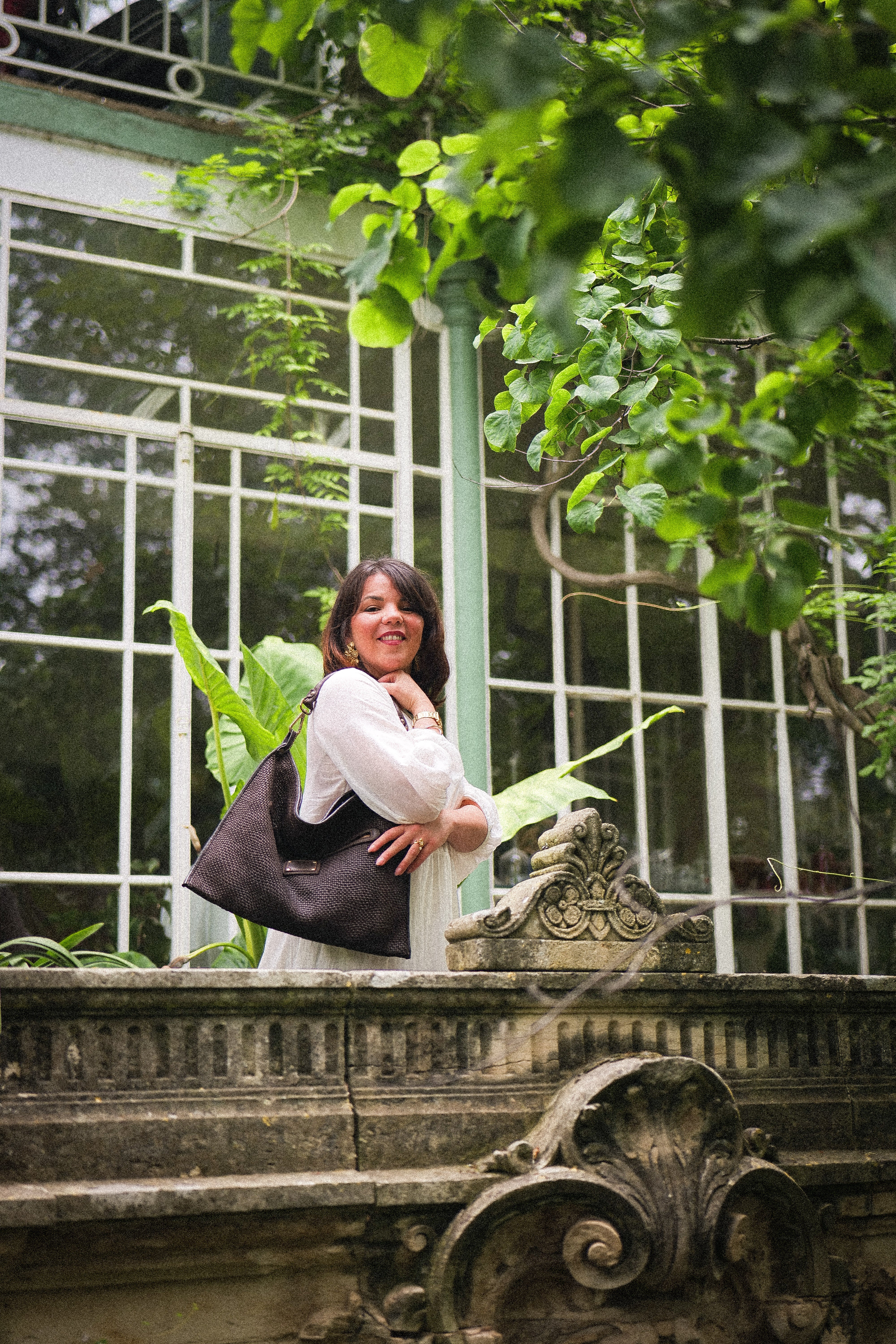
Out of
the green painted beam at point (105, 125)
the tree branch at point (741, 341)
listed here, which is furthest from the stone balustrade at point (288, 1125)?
the green painted beam at point (105, 125)

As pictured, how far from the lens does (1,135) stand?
5.18 metres

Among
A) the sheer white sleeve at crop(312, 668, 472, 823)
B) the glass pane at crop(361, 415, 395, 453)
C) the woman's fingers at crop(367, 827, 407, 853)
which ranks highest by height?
the glass pane at crop(361, 415, 395, 453)

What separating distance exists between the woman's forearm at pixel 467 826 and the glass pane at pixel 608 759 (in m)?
2.75

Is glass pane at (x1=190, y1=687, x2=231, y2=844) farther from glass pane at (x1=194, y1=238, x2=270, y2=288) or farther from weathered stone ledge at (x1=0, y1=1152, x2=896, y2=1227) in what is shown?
weathered stone ledge at (x1=0, y1=1152, x2=896, y2=1227)

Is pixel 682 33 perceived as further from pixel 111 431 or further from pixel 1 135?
pixel 1 135

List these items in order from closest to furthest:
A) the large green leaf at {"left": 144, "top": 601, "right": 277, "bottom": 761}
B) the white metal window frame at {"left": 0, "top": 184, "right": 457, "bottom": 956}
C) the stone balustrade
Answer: the stone balustrade
the large green leaf at {"left": 144, "top": 601, "right": 277, "bottom": 761}
the white metal window frame at {"left": 0, "top": 184, "right": 457, "bottom": 956}

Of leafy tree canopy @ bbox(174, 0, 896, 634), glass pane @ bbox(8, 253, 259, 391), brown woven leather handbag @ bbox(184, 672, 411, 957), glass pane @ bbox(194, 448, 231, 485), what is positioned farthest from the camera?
glass pane @ bbox(194, 448, 231, 485)

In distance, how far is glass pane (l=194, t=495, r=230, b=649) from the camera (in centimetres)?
529

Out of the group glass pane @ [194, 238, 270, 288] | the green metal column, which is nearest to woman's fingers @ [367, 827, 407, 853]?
the green metal column

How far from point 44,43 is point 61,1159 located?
4.71 meters

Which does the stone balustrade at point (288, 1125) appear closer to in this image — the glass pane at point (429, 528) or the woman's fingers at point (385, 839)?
the woman's fingers at point (385, 839)

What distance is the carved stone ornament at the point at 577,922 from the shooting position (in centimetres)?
281

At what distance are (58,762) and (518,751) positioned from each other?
1.93 metres

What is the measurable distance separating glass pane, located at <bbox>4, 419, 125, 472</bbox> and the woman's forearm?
2.78 m
